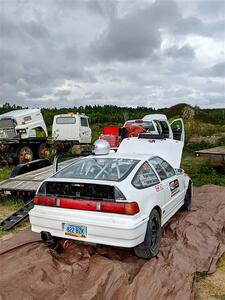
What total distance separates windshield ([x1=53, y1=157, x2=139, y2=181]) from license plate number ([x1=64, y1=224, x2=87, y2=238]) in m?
0.67

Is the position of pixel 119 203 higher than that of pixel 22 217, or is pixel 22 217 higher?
pixel 119 203

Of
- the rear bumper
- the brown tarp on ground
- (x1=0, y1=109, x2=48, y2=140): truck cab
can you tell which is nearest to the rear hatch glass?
the rear bumper

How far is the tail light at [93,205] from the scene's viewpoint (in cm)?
369

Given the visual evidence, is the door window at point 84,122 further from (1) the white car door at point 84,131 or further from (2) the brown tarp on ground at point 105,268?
(2) the brown tarp on ground at point 105,268

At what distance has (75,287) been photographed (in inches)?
130

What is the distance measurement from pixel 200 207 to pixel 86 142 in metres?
11.3

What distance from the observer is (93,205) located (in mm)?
3818

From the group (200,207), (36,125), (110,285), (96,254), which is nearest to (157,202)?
(96,254)

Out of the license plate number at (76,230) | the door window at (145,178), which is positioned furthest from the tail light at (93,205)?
the door window at (145,178)

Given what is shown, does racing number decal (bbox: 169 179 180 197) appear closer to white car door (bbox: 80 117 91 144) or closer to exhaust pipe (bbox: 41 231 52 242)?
exhaust pipe (bbox: 41 231 52 242)

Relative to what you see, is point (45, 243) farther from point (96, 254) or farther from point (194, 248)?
point (194, 248)

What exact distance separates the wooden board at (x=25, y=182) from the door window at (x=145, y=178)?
10.1 ft

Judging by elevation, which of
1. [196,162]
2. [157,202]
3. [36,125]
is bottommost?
[196,162]

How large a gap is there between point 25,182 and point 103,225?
4.15 metres
